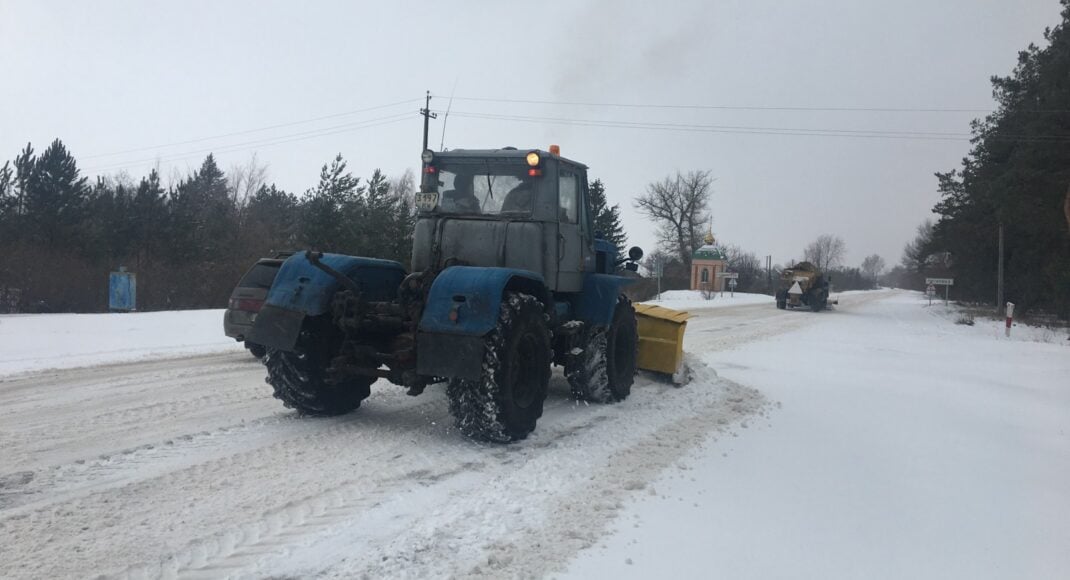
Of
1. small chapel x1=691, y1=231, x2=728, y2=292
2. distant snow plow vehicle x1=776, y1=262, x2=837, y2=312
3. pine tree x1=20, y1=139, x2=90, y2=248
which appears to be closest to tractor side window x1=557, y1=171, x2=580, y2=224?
pine tree x1=20, y1=139, x2=90, y2=248

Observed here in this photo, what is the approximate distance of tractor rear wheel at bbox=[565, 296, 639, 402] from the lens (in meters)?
7.70

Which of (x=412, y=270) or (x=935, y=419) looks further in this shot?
(x=935, y=419)

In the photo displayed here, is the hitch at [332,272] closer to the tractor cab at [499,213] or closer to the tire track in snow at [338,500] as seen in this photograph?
the tractor cab at [499,213]

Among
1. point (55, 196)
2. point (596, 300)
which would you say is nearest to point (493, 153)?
point (596, 300)

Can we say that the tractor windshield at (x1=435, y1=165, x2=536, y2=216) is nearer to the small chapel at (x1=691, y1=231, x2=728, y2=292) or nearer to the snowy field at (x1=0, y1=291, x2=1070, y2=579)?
the snowy field at (x1=0, y1=291, x2=1070, y2=579)

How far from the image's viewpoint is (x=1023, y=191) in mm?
24562

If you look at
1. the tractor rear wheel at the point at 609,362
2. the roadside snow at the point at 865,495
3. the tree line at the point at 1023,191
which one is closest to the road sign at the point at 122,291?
the tractor rear wheel at the point at 609,362

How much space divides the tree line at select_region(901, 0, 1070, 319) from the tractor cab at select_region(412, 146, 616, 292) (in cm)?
2173

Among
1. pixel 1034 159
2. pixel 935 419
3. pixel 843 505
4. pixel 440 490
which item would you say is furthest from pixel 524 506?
pixel 1034 159

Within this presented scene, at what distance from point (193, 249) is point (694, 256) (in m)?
40.0

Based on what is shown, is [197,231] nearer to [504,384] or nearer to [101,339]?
[101,339]

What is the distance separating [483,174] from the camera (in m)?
7.00

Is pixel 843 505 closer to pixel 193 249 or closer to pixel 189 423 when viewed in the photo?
pixel 189 423

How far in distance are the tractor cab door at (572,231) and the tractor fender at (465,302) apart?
136cm
